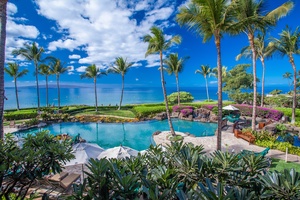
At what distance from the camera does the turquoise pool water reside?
13651 millimetres

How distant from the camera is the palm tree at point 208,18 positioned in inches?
261

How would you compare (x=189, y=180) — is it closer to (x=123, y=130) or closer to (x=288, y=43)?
(x=123, y=130)

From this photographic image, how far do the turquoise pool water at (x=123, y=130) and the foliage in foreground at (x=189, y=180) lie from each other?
983 cm

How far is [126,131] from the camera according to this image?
1655cm

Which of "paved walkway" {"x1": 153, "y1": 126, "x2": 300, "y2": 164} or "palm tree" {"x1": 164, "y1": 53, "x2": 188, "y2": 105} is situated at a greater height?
"palm tree" {"x1": 164, "y1": 53, "x2": 188, "y2": 105}

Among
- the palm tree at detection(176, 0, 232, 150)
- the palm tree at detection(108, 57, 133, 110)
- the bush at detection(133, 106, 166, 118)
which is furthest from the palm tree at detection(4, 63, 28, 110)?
the palm tree at detection(176, 0, 232, 150)

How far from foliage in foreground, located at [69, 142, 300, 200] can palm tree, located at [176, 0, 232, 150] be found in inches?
234

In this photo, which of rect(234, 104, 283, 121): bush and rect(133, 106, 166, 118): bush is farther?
rect(133, 106, 166, 118): bush

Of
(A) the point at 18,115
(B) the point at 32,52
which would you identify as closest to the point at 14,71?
(B) the point at 32,52

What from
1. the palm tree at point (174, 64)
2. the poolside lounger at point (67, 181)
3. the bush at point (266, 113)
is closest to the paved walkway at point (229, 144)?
the bush at point (266, 113)

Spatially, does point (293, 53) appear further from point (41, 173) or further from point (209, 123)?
point (41, 173)

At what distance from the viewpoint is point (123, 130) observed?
1691 cm

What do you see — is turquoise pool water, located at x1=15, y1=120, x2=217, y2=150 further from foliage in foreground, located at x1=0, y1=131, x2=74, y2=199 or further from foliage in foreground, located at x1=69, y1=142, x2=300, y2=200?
foliage in foreground, located at x1=69, y1=142, x2=300, y2=200

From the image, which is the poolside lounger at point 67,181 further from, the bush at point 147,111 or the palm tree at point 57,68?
the palm tree at point 57,68
